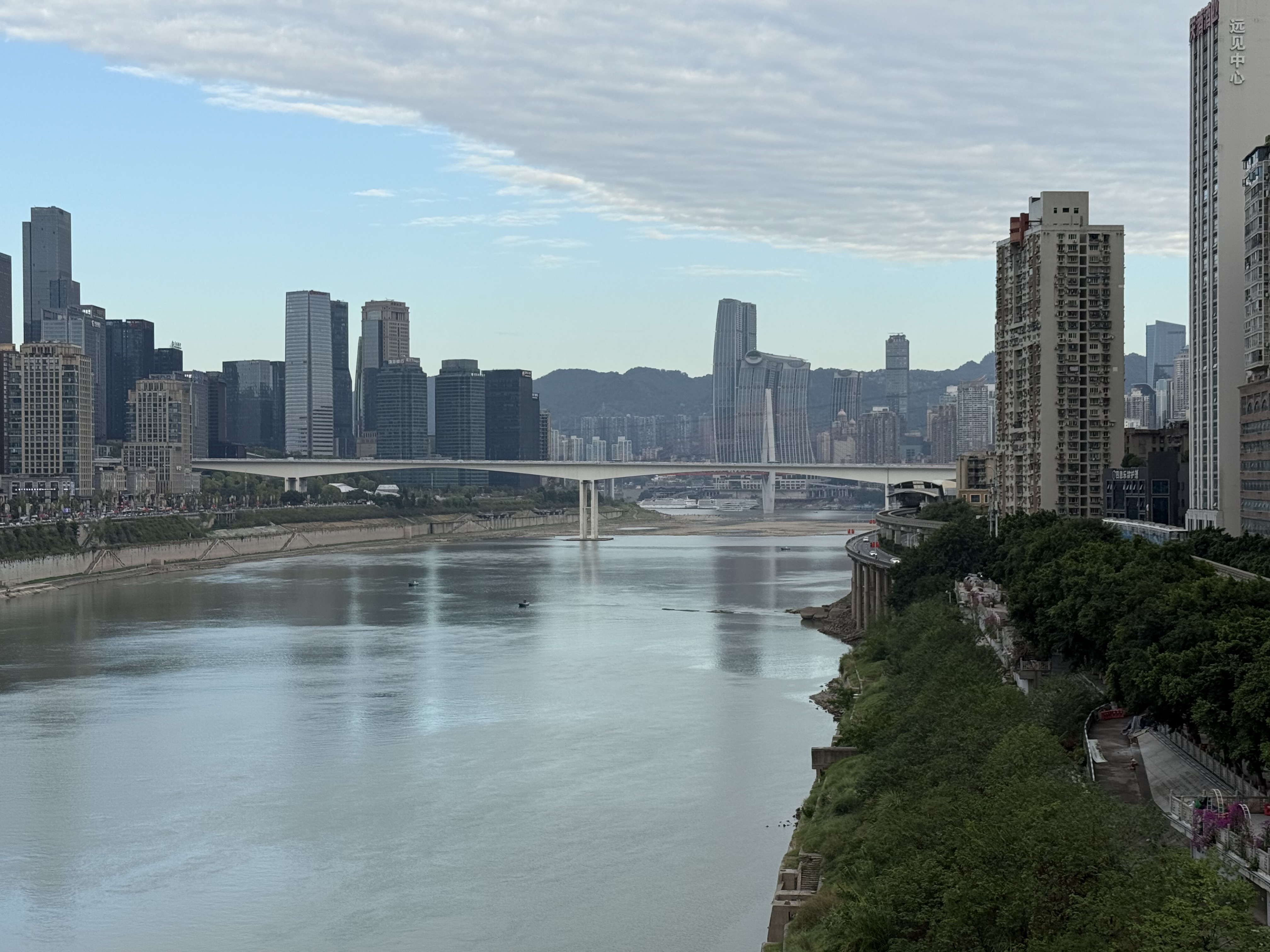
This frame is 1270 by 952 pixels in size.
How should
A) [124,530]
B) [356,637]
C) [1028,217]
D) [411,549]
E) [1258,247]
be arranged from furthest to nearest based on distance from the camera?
1. [411,549]
2. [124,530]
3. [1028,217]
4. [356,637]
5. [1258,247]

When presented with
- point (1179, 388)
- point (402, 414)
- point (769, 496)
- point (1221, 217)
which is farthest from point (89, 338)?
point (1221, 217)

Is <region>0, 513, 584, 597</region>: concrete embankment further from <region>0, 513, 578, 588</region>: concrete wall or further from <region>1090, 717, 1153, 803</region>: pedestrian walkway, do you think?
<region>1090, 717, 1153, 803</region>: pedestrian walkway

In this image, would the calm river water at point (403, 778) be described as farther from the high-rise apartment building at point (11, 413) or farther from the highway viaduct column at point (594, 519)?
the high-rise apartment building at point (11, 413)

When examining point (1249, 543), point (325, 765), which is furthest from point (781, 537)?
point (325, 765)

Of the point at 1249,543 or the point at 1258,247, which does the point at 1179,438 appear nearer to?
the point at 1258,247

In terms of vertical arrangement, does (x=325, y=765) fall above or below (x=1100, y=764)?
below

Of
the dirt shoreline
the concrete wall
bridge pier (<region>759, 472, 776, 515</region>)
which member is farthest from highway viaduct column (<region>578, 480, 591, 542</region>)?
bridge pier (<region>759, 472, 776, 515</region>)
